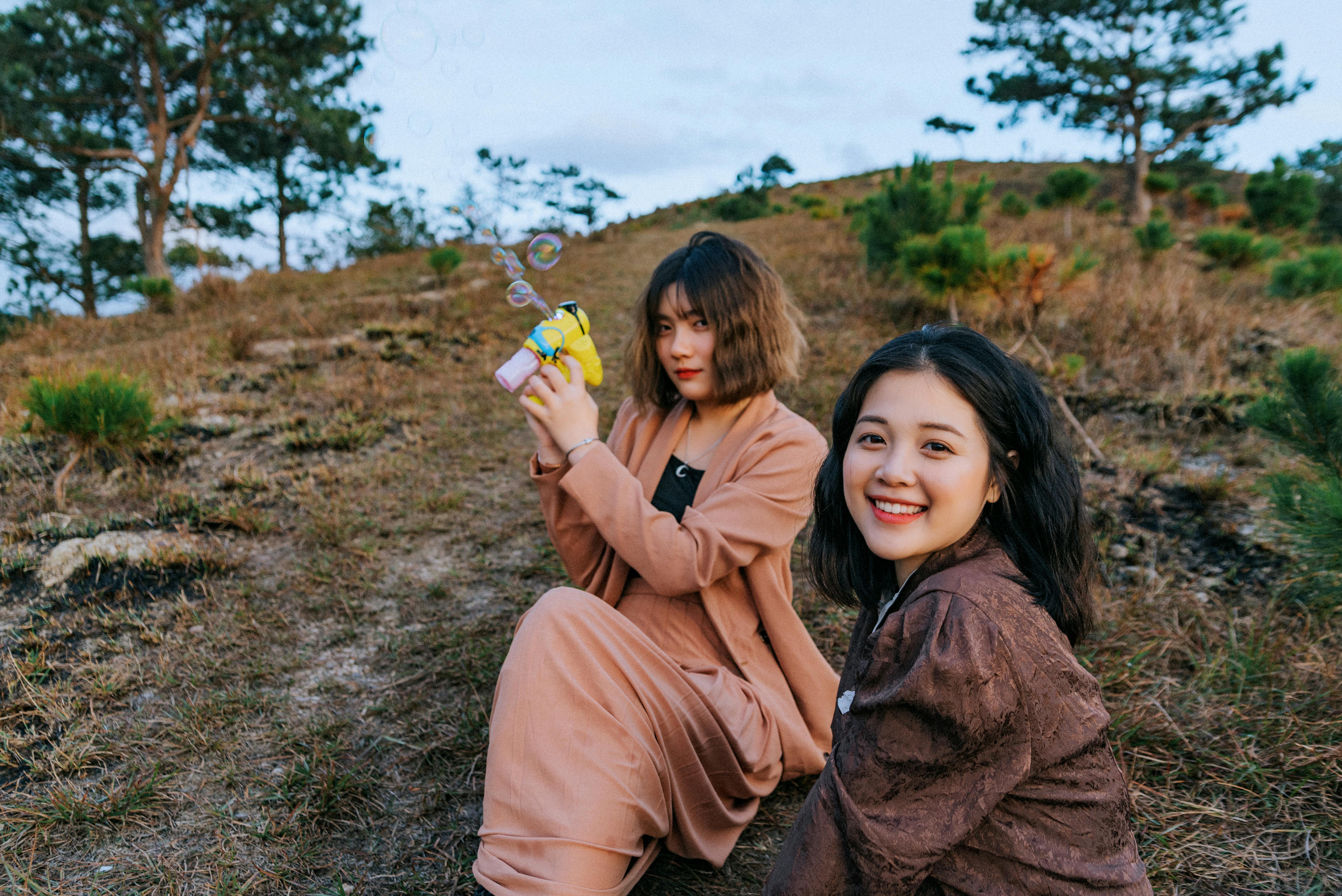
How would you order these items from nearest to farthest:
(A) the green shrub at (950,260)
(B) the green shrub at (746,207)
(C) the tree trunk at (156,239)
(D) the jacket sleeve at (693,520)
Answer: (D) the jacket sleeve at (693,520), (A) the green shrub at (950,260), (C) the tree trunk at (156,239), (B) the green shrub at (746,207)

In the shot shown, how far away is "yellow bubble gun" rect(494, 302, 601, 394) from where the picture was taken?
160 cm

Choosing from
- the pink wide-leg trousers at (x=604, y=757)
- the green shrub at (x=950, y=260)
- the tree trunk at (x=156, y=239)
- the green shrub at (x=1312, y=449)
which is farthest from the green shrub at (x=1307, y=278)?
the tree trunk at (x=156, y=239)


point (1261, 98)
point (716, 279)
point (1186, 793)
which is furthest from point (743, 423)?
point (1261, 98)

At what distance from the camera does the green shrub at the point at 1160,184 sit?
42.5 feet

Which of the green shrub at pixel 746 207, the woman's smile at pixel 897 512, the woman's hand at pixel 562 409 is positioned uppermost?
the green shrub at pixel 746 207

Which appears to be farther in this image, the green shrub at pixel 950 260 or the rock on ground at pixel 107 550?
the green shrub at pixel 950 260

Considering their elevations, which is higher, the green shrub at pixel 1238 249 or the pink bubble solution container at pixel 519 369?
the green shrub at pixel 1238 249

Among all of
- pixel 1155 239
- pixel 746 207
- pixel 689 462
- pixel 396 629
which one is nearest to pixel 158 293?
pixel 396 629

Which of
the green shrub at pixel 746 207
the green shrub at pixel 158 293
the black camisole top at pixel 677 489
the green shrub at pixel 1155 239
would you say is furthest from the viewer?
the green shrub at pixel 746 207

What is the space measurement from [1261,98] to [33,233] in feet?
73.4

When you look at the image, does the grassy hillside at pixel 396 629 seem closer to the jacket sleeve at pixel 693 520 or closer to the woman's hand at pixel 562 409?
the jacket sleeve at pixel 693 520

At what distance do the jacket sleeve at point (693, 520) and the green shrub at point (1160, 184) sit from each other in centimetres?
1487

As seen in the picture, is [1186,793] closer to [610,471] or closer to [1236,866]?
[1236,866]

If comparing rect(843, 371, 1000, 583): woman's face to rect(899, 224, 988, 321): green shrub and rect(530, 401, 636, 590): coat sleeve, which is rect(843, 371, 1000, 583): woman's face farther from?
rect(899, 224, 988, 321): green shrub
